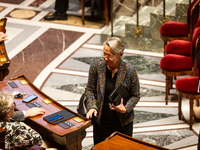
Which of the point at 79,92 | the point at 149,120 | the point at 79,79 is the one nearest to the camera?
the point at 149,120

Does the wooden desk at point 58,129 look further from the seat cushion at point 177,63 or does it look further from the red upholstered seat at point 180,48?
the red upholstered seat at point 180,48

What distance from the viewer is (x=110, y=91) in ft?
9.32

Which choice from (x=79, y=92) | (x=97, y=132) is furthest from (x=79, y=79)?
(x=97, y=132)

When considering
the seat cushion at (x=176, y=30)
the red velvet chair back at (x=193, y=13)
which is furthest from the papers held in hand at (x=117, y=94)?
the seat cushion at (x=176, y=30)

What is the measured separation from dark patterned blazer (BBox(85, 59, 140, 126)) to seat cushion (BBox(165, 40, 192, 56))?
88.8 inches

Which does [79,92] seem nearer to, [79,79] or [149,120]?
[79,79]

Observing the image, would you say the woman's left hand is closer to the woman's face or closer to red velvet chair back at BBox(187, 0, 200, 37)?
the woman's face

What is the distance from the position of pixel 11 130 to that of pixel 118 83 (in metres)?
0.84

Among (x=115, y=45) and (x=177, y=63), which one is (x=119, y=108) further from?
(x=177, y=63)

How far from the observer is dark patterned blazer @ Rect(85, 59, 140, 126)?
2.80 m

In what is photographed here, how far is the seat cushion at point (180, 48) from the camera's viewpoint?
4.91 meters

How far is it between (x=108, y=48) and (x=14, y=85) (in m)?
1.20

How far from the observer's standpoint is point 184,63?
4.61 meters

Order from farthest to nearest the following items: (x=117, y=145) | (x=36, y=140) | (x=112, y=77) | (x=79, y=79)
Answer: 1. (x=79, y=79)
2. (x=112, y=77)
3. (x=36, y=140)
4. (x=117, y=145)
